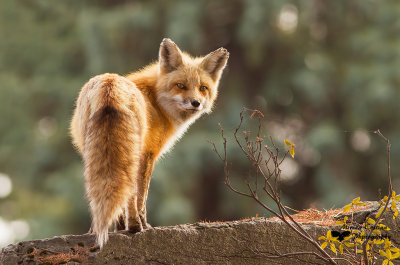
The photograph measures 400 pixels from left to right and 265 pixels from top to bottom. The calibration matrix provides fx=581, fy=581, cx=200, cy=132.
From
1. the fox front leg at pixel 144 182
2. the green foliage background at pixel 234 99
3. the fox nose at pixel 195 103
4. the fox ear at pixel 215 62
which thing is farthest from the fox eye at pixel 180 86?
the green foliage background at pixel 234 99

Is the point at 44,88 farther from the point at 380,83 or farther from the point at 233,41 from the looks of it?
the point at 380,83

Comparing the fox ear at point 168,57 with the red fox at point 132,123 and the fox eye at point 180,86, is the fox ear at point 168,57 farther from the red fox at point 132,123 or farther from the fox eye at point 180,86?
the fox eye at point 180,86

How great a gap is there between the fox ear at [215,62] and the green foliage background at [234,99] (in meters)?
6.21

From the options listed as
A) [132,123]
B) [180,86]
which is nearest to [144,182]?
[132,123]

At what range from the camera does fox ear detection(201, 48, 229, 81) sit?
599 cm

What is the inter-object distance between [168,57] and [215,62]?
55 cm

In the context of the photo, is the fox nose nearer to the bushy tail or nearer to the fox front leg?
the fox front leg

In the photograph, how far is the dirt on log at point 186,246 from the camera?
153 inches

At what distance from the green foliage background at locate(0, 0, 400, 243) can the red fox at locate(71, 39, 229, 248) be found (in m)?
6.48

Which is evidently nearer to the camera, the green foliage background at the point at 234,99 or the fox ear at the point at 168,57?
the fox ear at the point at 168,57

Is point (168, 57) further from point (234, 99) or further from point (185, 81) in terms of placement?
point (234, 99)

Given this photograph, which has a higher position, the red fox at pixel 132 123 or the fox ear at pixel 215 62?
the fox ear at pixel 215 62

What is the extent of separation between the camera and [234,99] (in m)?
13.9

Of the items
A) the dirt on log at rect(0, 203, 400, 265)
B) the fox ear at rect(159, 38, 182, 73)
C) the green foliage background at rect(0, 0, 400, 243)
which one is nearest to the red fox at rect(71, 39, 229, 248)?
the fox ear at rect(159, 38, 182, 73)
